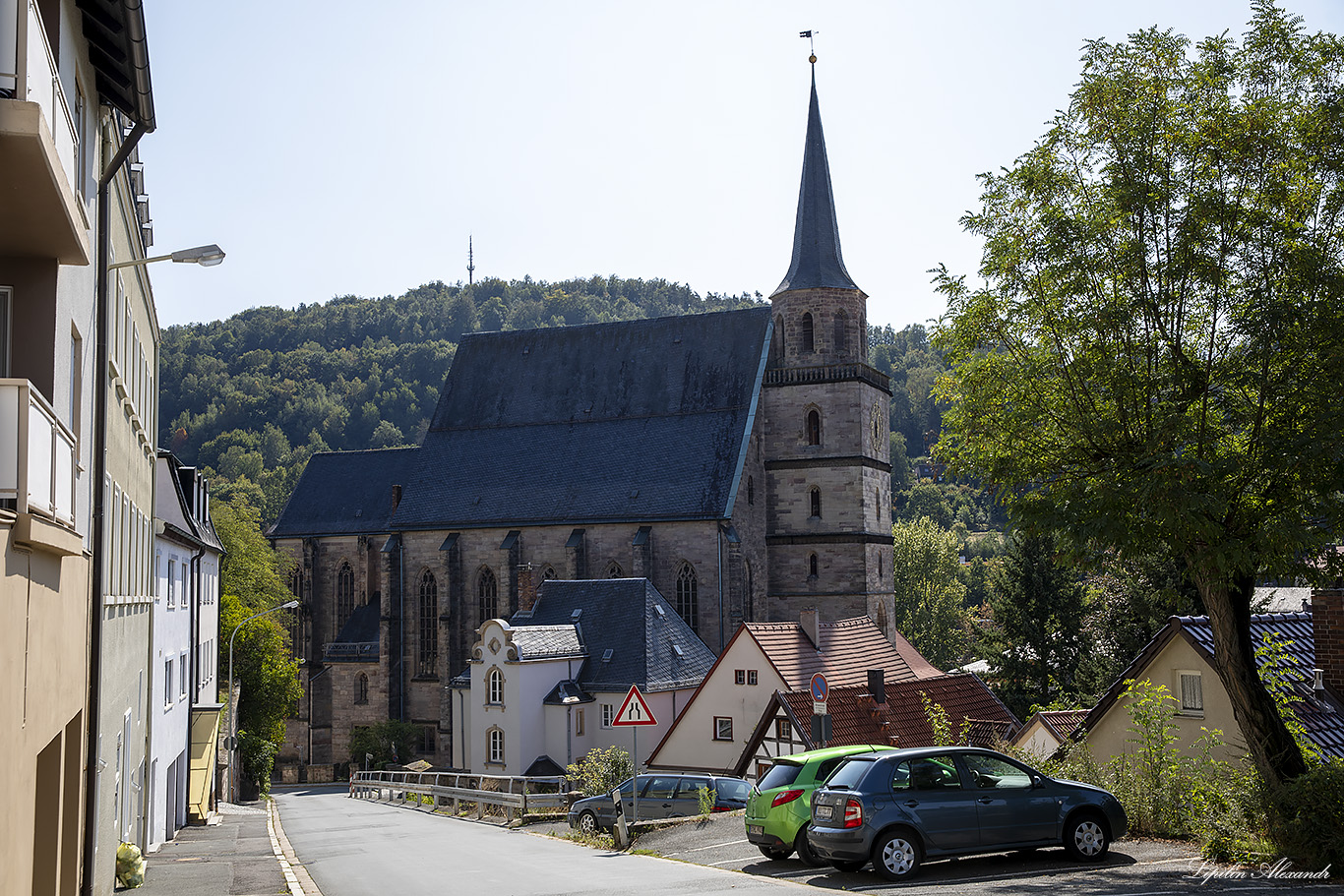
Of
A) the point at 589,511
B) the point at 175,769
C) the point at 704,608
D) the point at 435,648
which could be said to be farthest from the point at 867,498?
the point at 175,769

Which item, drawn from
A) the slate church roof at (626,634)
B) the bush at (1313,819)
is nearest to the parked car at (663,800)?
the bush at (1313,819)

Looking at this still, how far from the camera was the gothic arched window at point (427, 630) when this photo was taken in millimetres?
49062

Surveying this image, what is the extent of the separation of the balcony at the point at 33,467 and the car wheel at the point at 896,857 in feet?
26.7

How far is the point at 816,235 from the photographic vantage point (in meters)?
44.2

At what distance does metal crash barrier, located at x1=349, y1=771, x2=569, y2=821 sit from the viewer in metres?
26.7

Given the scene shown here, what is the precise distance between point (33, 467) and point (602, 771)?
23.3 m

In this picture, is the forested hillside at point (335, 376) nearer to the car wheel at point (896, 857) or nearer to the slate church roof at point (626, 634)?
the slate church roof at point (626, 634)

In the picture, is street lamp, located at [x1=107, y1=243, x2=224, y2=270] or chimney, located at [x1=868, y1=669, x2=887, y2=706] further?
chimney, located at [x1=868, y1=669, x2=887, y2=706]

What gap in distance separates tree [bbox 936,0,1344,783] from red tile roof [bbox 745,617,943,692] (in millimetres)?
18180

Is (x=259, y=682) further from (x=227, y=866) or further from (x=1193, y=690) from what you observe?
(x=1193, y=690)

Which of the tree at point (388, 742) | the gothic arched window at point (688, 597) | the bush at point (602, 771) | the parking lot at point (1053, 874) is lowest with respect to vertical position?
the tree at point (388, 742)

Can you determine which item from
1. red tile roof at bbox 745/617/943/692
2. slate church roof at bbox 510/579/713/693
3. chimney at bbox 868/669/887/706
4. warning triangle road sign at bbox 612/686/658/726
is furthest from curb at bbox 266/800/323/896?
slate church roof at bbox 510/579/713/693

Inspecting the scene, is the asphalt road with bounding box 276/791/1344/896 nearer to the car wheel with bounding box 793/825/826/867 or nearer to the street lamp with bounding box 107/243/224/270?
the car wheel with bounding box 793/825/826/867

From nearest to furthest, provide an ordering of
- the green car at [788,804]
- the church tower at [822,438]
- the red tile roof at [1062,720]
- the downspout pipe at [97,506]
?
1. the downspout pipe at [97,506]
2. the green car at [788,804]
3. the red tile roof at [1062,720]
4. the church tower at [822,438]
